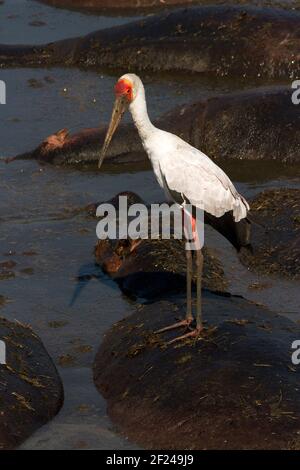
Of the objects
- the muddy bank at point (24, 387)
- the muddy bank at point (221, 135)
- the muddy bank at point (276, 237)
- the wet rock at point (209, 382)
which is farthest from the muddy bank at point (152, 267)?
the muddy bank at point (221, 135)

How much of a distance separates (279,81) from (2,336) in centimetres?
891

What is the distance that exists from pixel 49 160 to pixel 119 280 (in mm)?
3806

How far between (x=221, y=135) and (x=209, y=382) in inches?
256

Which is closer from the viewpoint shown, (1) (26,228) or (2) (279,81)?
(1) (26,228)

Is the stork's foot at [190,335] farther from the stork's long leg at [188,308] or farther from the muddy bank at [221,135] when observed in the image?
the muddy bank at [221,135]

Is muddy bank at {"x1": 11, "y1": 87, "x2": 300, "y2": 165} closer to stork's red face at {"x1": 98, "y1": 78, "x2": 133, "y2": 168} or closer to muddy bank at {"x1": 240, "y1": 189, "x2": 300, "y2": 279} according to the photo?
muddy bank at {"x1": 240, "y1": 189, "x2": 300, "y2": 279}

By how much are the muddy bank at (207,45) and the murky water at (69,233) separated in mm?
308

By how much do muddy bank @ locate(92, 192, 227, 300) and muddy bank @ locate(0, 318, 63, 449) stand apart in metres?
1.38

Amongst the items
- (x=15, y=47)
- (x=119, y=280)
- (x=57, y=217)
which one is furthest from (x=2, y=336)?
(x=15, y=47)

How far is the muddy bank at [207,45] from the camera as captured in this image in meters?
16.4

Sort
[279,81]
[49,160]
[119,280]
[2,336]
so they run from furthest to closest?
[279,81]
[49,160]
[119,280]
[2,336]

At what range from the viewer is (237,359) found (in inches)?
295
